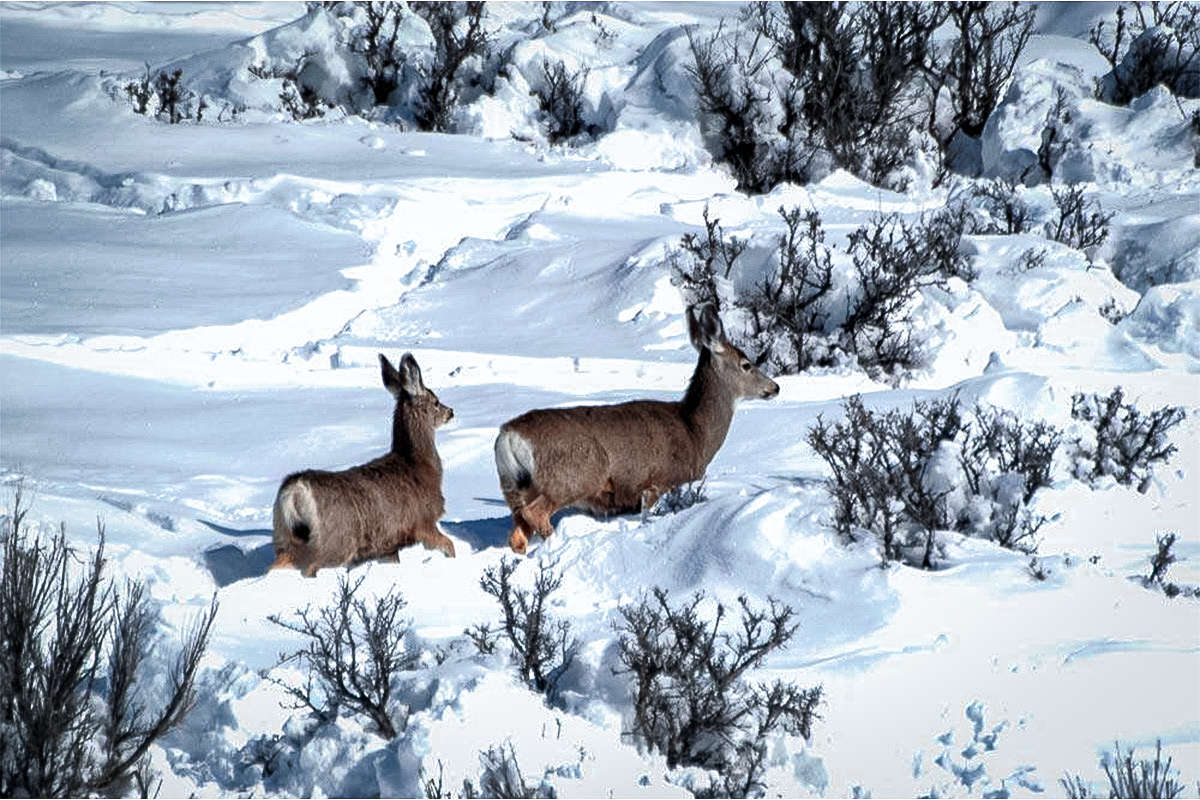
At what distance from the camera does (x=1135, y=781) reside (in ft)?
18.2

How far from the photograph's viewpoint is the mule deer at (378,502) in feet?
28.9

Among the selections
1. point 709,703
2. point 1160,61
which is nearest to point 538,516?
point 709,703

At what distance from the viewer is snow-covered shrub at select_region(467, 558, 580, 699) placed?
24.7 feet

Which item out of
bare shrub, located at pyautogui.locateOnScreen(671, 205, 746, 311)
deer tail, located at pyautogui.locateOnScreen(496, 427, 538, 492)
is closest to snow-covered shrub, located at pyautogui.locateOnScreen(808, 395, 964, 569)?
deer tail, located at pyautogui.locateOnScreen(496, 427, 538, 492)

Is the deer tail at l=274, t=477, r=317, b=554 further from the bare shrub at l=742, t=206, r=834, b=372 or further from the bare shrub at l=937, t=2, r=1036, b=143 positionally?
the bare shrub at l=937, t=2, r=1036, b=143

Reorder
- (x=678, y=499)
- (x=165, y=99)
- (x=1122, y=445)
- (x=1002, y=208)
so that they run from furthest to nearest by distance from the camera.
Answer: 1. (x=165, y=99)
2. (x=1002, y=208)
3. (x=1122, y=445)
4. (x=678, y=499)

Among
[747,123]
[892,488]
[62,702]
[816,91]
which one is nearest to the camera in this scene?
[62,702]

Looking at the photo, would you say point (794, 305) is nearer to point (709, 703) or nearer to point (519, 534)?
point (519, 534)

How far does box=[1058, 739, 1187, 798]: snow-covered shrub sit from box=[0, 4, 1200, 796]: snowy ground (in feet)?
0.40

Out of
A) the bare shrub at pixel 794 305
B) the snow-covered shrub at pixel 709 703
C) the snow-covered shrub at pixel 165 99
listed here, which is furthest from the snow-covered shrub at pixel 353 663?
the snow-covered shrub at pixel 165 99

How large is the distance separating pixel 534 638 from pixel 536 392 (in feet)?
21.5

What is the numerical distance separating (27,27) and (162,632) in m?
29.2

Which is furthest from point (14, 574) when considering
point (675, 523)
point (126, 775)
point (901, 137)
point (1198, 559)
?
point (901, 137)

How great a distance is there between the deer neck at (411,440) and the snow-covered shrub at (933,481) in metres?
2.29
